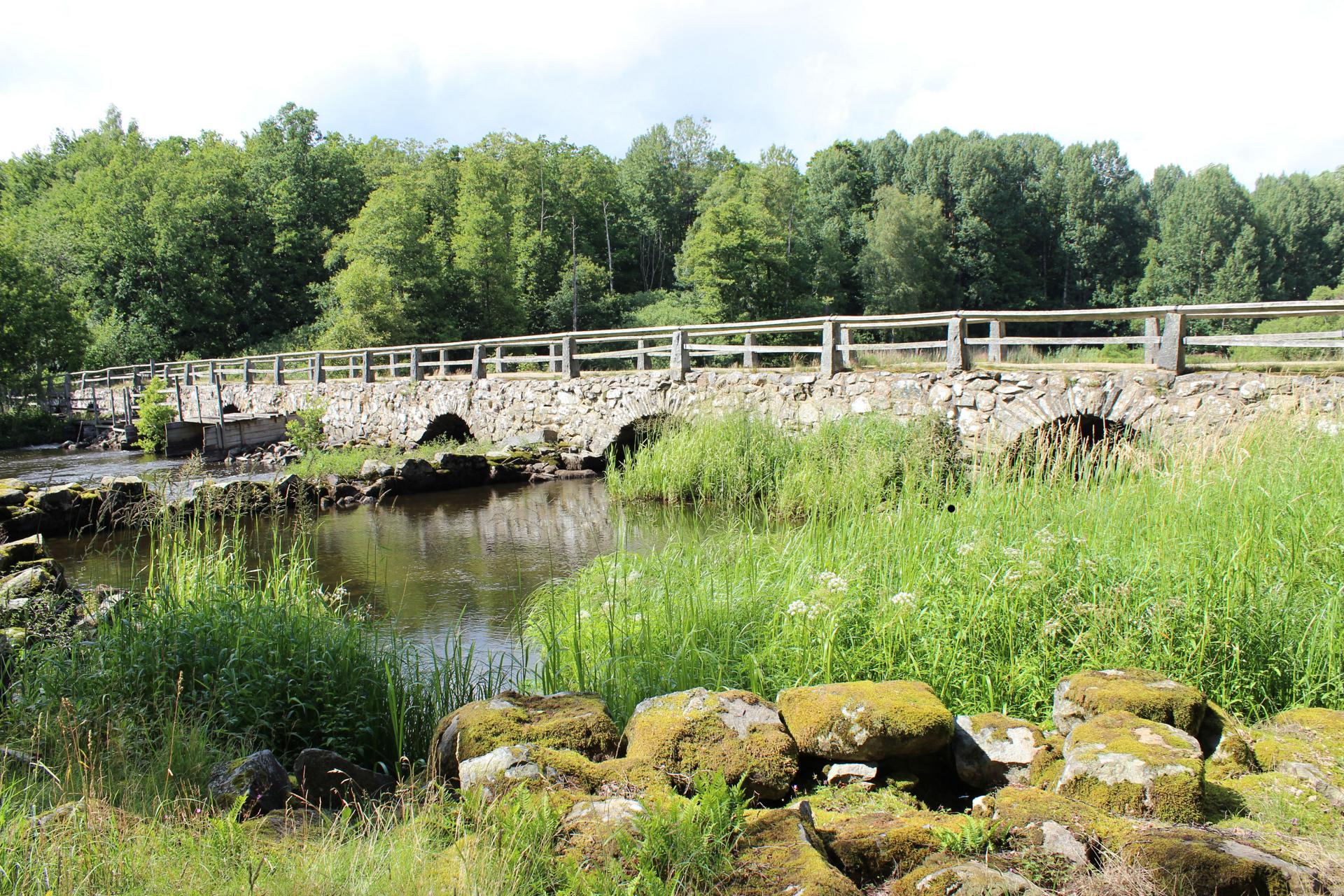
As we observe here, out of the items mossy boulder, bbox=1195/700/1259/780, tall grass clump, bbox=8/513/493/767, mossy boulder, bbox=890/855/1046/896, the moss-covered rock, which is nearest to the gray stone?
tall grass clump, bbox=8/513/493/767

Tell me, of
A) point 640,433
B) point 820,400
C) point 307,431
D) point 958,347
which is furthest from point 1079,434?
point 307,431

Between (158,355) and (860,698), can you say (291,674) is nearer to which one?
(860,698)

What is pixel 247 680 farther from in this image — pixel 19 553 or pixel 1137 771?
pixel 19 553

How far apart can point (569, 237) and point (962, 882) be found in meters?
59.1

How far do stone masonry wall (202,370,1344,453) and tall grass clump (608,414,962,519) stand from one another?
509mm

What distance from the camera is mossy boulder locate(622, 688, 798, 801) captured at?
3.06m

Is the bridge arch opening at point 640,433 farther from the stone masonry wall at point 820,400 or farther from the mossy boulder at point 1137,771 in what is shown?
the mossy boulder at point 1137,771

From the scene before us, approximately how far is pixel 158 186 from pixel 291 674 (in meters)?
57.6

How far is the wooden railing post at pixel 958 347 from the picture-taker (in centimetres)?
1118

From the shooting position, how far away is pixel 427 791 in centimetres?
301

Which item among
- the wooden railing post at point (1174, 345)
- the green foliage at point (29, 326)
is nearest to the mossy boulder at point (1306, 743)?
the wooden railing post at point (1174, 345)

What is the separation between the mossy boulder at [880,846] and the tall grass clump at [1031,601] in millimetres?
1559

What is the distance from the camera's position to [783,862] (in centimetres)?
236

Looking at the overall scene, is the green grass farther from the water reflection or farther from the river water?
the water reflection
